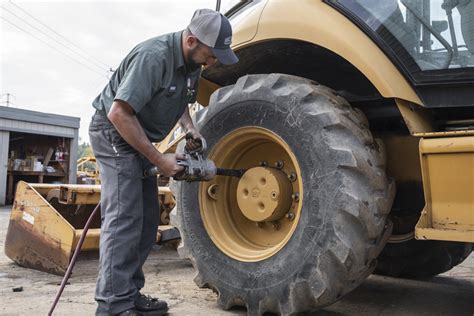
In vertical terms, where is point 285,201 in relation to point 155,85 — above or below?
below

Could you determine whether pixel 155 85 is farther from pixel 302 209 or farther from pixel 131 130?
pixel 302 209

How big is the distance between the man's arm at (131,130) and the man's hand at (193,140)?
0.41 meters

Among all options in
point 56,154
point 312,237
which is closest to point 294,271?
point 312,237

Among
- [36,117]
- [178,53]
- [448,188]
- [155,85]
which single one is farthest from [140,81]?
[36,117]

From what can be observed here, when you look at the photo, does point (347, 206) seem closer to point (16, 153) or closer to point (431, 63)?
point (431, 63)

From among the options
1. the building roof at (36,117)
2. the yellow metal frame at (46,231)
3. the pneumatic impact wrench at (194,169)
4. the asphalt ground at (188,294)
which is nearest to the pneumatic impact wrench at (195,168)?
the pneumatic impact wrench at (194,169)

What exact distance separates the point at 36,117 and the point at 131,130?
11655mm

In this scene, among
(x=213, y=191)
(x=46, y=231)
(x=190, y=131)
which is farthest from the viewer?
(x=46, y=231)

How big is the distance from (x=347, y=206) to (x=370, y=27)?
985 millimetres

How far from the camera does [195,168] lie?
8.82ft

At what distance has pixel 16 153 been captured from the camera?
13.4m

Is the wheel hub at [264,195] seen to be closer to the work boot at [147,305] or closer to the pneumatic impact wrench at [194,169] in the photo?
the pneumatic impact wrench at [194,169]

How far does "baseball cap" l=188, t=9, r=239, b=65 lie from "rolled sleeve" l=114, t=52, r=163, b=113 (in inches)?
10.6

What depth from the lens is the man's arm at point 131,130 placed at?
2424 mm
